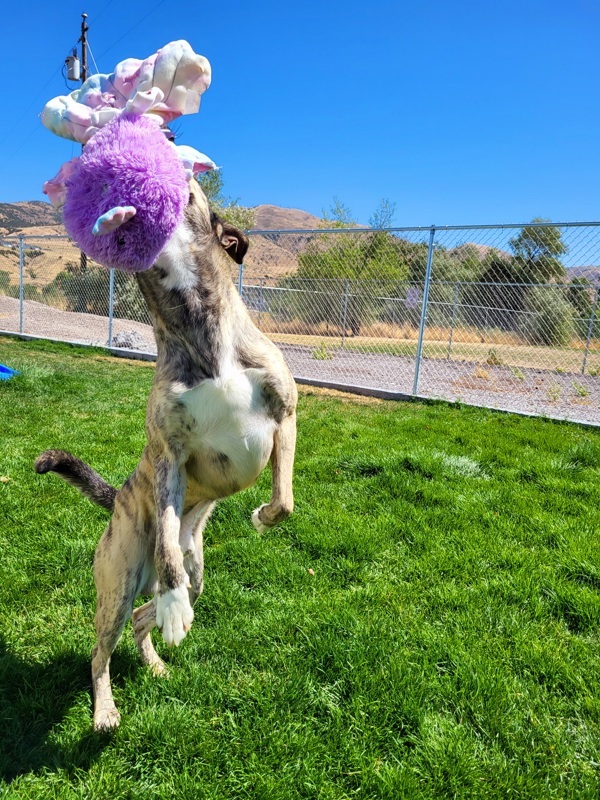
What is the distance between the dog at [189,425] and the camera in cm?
199

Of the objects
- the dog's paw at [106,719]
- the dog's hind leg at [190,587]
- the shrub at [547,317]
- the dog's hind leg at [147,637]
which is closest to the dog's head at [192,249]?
the dog's hind leg at [190,587]

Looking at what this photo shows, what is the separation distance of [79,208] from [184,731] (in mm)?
2017

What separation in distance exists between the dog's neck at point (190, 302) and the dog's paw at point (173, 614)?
2.50ft

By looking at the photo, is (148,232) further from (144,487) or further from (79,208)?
(144,487)

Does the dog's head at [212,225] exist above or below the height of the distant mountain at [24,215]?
below

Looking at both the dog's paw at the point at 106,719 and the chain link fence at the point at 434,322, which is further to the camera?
the chain link fence at the point at 434,322

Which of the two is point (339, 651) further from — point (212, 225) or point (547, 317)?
point (547, 317)

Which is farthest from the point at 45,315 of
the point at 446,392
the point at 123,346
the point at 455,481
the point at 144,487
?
the point at 144,487

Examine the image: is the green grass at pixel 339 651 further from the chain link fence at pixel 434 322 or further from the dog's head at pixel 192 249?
the chain link fence at pixel 434 322

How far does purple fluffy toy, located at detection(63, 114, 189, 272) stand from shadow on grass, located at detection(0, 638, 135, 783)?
1851mm

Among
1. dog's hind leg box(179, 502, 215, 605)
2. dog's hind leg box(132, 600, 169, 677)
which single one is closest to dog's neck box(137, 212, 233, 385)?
dog's hind leg box(179, 502, 215, 605)

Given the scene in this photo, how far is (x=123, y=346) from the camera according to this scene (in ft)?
44.9

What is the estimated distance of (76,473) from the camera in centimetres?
266

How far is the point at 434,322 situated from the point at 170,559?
441 inches
